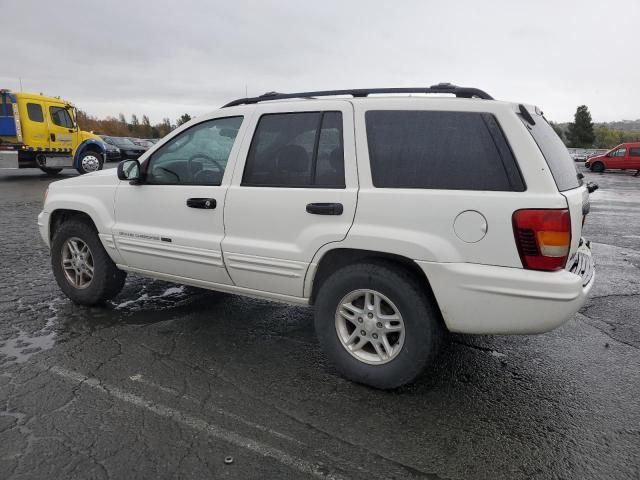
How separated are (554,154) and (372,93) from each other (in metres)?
1.21

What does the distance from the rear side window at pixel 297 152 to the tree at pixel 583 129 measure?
61.9 meters

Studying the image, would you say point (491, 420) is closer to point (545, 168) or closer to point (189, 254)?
point (545, 168)

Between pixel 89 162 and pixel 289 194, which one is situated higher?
pixel 289 194

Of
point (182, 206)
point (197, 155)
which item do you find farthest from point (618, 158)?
point (182, 206)

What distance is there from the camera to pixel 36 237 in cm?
750

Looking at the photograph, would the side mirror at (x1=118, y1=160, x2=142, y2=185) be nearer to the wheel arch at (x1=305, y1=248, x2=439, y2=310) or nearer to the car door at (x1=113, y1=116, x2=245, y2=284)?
the car door at (x1=113, y1=116, x2=245, y2=284)

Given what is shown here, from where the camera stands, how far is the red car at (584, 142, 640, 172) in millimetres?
27938

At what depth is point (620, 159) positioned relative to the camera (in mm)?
28766

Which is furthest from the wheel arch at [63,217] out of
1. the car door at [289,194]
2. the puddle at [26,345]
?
the car door at [289,194]

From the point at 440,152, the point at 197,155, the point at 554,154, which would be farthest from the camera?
the point at 197,155

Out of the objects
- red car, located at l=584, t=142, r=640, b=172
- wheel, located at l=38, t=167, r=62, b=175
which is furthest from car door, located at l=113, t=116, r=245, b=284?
red car, located at l=584, t=142, r=640, b=172

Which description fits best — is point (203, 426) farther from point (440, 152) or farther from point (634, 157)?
point (634, 157)

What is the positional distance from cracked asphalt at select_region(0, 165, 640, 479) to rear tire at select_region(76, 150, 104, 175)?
49.4 ft

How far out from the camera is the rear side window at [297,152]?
3.17m
